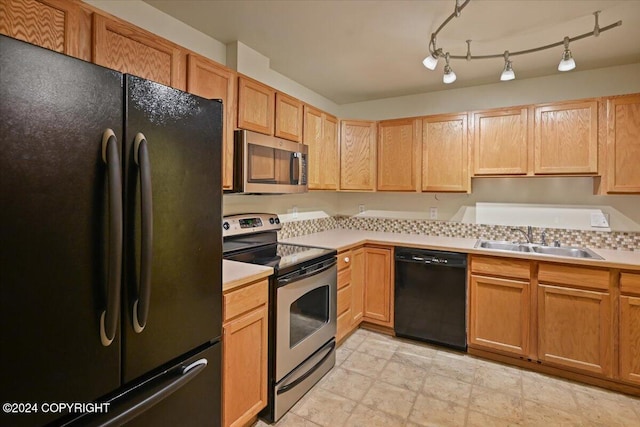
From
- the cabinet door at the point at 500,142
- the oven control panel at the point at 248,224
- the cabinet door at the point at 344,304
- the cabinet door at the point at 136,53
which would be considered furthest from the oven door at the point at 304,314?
the cabinet door at the point at 500,142

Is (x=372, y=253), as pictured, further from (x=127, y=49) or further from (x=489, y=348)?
(x=127, y=49)

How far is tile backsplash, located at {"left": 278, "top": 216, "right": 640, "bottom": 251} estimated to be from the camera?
272cm

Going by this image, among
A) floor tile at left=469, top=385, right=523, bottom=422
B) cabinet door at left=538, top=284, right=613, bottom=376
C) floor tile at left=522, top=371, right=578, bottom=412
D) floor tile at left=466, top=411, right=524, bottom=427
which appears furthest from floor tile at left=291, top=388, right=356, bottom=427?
cabinet door at left=538, top=284, right=613, bottom=376

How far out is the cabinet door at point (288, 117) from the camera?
255 centimetres

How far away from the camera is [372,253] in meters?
3.15

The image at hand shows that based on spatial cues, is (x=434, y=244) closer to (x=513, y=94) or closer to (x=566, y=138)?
(x=566, y=138)

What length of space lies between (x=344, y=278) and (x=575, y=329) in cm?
175

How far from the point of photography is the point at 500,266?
261 cm

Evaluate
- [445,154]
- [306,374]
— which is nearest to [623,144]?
[445,154]

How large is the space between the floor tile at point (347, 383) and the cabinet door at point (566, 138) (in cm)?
225

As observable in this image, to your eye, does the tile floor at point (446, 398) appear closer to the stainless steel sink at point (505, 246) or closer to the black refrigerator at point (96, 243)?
the stainless steel sink at point (505, 246)

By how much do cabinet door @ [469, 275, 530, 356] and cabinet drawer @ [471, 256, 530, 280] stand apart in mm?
54

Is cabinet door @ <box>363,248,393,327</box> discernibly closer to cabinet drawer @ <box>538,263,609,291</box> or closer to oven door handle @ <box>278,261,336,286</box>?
oven door handle @ <box>278,261,336,286</box>

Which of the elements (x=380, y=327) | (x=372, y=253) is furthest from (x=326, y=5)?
(x=380, y=327)
